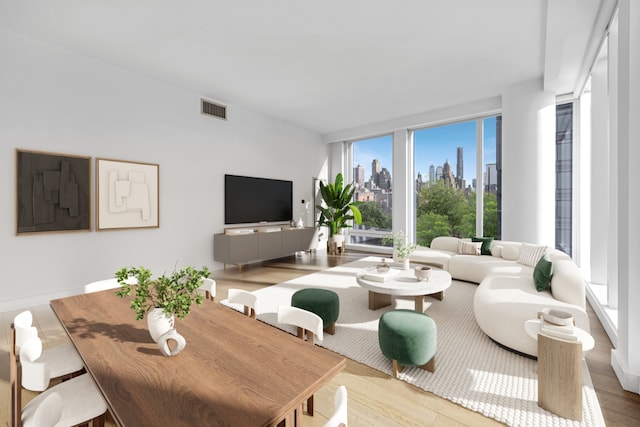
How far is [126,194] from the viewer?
4.16 meters

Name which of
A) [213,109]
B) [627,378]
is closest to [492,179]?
[627,378]

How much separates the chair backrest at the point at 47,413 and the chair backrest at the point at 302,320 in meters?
0.89

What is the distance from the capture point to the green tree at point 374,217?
24.2ft

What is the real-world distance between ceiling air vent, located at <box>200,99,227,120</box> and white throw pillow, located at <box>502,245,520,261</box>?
5.36 meters

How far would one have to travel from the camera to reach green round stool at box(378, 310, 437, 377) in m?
2.04

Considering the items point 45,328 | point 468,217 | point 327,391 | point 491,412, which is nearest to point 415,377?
point 491,412

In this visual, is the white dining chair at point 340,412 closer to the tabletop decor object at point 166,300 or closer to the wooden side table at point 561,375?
A: the tabletop decor object at point 166,300

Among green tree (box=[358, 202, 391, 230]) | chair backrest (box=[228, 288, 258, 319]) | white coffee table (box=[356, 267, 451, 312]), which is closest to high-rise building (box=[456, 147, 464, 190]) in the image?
green tree (box=[358, 202, 391, 230])

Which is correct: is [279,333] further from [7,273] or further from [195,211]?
[195,211]

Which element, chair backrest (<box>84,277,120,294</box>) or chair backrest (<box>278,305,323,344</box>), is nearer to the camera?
chair backrest (<box>278,305,323,344</box>)

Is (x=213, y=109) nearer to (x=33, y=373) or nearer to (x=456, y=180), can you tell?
(x=33, y=373)

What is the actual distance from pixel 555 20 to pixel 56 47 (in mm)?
5820

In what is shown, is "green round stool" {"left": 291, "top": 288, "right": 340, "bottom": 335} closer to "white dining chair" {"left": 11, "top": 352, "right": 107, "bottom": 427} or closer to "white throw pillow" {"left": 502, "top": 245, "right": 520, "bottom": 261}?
"white dining chair" {"left": 11, "top": 352, "right": 107, "bottom": 427}

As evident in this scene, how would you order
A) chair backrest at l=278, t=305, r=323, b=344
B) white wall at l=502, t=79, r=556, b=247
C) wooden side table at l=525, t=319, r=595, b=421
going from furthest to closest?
white wall at l=502, t=79, r=556, b=247 → wooden side table at l=525, t=319, r=595, b=421 → chair backrest at l=278, t=305, r=323, b=344
